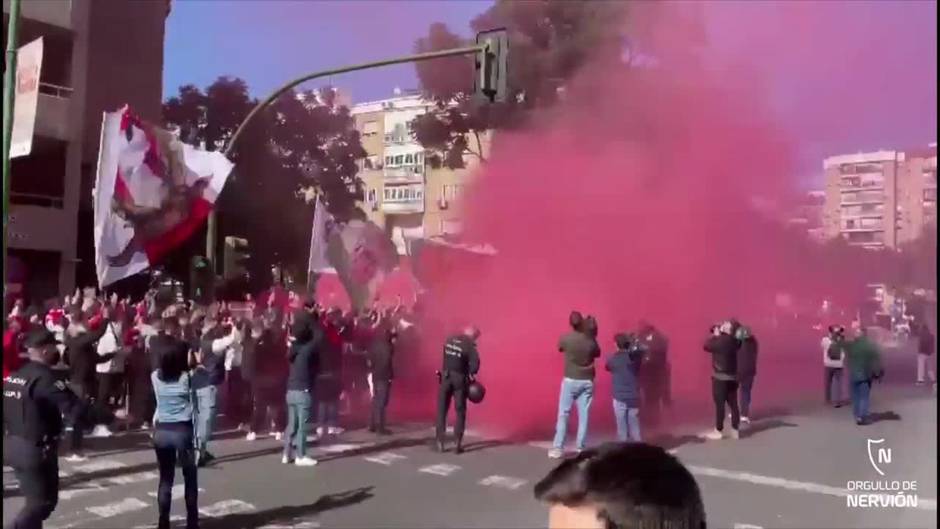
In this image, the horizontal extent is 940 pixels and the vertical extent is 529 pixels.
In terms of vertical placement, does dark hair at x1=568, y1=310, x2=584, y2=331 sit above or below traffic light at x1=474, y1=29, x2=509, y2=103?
below

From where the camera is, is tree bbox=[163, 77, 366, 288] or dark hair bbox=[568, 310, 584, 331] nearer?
tree bbox=[163, 77, 366, 288]

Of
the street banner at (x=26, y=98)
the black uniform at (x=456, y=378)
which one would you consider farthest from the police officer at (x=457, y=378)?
the street banner at (x=26, y=98)

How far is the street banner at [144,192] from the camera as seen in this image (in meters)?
3.82

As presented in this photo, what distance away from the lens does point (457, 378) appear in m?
4.18

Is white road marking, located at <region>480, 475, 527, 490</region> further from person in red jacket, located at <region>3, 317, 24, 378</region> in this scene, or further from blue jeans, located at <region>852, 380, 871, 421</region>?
person in red jacket, located at <region>3, 317, 24, 378</region>

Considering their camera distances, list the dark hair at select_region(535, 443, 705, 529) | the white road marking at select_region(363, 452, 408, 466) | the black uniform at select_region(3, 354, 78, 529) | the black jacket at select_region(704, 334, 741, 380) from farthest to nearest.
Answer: the black jacket at select_region(704, 334, 741, 380) < the white road marking at select_region(363, 452, 408, 466) < the black uniform at select_region(3, 354, 78, 529) < the dark hair at select_region(535, 443, 705, 529)

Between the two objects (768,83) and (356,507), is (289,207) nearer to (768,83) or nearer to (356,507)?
(356,507)

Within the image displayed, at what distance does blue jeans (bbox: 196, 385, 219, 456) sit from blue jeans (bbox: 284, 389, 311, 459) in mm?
319

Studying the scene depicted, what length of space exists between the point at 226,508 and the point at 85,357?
879mm

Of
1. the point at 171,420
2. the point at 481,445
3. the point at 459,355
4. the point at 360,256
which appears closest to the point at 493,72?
the point at 360,256

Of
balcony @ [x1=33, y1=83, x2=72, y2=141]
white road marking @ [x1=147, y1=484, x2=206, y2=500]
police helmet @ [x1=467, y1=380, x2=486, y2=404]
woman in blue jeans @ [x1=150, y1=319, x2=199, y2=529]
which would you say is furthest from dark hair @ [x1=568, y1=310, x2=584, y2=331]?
balcony @ [x1=33, y1=83, x2=72, y2=141]

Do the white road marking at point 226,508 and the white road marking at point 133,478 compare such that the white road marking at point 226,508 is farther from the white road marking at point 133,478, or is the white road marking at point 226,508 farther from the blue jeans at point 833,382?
the blue jeans at point 833,382

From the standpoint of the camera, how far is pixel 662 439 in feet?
13.8

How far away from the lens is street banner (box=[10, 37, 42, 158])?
360 cm
